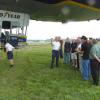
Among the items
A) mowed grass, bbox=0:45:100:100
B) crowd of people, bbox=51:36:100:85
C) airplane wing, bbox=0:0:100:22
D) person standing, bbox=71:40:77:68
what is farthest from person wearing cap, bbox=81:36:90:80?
person standing, bbox=71:40:77:68

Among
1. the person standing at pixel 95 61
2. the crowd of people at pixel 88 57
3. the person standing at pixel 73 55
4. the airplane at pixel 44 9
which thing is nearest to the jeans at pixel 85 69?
the crowd of people at pixel 88 57

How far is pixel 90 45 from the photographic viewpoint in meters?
17.5

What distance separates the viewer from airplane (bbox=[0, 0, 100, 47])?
1797cm

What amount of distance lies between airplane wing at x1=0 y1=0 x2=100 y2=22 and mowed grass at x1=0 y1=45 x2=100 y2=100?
10.6 feet

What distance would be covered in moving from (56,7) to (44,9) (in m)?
0.70

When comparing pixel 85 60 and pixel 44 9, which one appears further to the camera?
pixel 44 9

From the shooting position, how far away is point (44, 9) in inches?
720

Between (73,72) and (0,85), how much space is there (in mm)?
5426

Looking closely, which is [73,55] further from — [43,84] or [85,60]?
[43,84]

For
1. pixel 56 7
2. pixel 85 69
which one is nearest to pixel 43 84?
pixel 85 69

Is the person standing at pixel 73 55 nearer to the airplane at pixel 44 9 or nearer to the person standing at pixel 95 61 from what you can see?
the airplane at pixel 44 9

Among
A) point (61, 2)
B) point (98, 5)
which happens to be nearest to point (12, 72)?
point (61, 2)

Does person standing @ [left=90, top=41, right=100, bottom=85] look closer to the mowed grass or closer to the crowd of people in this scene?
the crowd of people

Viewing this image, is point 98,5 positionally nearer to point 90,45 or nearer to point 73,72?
point 90,45
